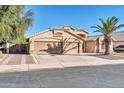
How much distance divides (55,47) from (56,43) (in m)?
0.64

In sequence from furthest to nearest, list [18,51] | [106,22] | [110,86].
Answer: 1. [18,51]
2. [106,22]
3. [110,86]

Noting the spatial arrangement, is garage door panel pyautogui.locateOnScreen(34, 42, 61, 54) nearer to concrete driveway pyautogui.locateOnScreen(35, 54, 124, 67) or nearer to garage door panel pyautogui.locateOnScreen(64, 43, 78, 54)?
garage door panel pyautogui.locateOnScreen(64, 43, 78, 54)

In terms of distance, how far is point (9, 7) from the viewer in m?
24.2

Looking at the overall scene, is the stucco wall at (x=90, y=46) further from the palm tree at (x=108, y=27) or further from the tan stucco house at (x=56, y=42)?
the palm tree at (x=108, y=27)

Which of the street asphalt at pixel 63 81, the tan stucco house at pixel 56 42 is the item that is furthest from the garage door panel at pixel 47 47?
the street asphalt at pixel 63 81

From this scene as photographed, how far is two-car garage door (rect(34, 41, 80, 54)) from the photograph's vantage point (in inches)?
1379

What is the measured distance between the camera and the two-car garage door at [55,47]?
115ft

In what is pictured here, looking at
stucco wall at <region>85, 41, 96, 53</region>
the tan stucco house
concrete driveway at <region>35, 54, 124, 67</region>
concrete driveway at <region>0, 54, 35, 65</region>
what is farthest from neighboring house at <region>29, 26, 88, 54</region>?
concrete driveway at <region>35, 54, 124, 67</region>

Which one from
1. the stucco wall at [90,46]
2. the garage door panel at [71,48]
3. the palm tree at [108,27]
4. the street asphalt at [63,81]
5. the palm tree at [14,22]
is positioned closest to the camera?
the street asphalt at [63,81]

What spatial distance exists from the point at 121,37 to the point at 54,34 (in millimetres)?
16820
